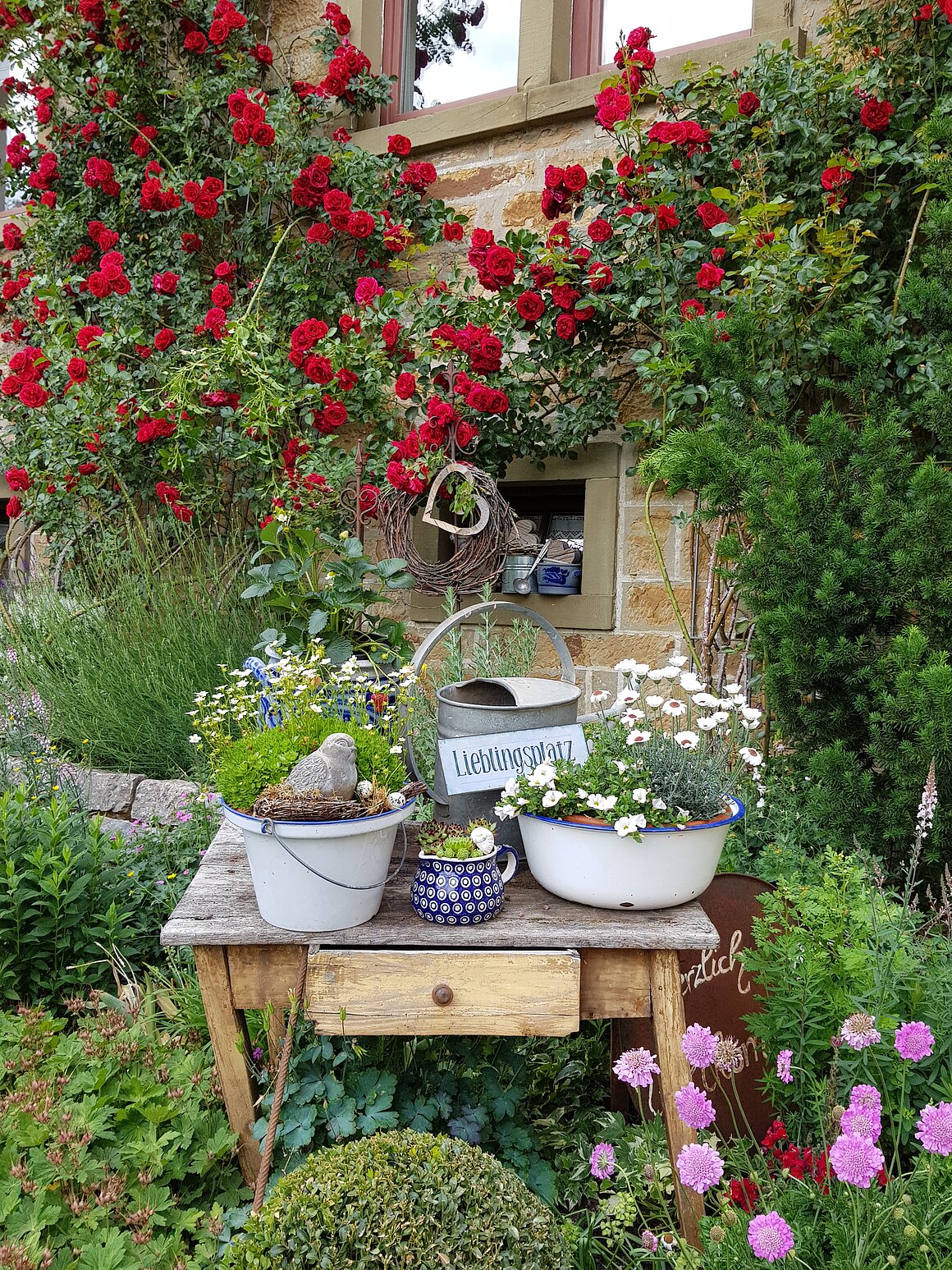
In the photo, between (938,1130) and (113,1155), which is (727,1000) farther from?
(113,1155)

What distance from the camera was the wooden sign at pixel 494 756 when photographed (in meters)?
1.78

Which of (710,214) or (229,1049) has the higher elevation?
(710,214)

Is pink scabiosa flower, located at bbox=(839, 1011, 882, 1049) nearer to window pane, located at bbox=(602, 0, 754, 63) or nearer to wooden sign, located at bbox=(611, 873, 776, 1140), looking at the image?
wooden sign, located at bbox=(611, 873, 776, 1140)

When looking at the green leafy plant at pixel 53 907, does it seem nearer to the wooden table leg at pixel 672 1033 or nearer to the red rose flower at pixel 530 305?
the wooden table leg at pixel 672 1033

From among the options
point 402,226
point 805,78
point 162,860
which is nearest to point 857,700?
point 162,860

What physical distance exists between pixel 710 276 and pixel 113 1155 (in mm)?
3100

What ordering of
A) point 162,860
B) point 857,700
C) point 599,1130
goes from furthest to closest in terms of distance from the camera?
point 162,860 < point 857,700 < point 599,1130

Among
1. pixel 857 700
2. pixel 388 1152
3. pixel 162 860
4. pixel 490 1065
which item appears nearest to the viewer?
pixel 388 1152

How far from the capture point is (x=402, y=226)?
4.27 meters

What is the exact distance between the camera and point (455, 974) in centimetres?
152

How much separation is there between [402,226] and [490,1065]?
3.61m

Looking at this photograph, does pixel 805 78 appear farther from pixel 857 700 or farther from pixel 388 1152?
pixel 388 1152

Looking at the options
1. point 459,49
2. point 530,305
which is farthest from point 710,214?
point 459,49

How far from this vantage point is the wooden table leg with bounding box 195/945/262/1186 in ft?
5.26
